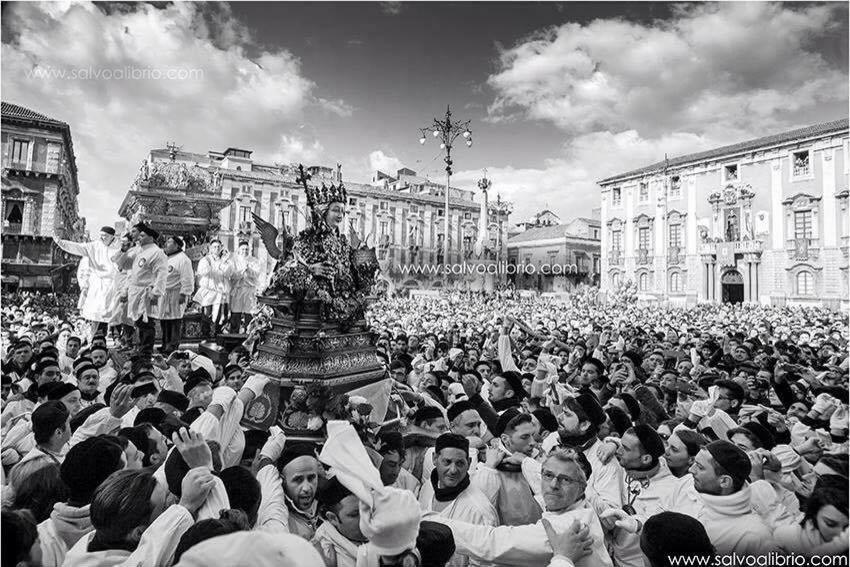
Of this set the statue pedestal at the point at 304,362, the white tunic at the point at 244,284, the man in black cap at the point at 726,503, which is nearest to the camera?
the man in black cap at the point at 726,503

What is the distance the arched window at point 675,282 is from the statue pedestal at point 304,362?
1613 inches

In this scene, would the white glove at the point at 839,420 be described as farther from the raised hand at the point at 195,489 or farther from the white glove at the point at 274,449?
the raised hand at the point at 195,489

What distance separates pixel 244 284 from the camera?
11.2 m

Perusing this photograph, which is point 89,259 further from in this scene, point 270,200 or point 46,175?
point 270,200

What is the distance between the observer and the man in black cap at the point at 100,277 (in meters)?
8.31

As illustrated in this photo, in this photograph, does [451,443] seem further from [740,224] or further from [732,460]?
[740,224]

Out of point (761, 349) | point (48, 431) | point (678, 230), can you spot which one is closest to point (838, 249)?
point (678, 230)

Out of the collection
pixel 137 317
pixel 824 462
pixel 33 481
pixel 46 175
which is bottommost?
pixel 824 462

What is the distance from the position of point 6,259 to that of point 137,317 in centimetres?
3397

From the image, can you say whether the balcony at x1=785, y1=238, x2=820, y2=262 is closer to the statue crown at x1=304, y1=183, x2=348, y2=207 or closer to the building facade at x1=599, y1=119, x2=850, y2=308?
the building facade at x1=599, y1=119, x2=850, y2=308

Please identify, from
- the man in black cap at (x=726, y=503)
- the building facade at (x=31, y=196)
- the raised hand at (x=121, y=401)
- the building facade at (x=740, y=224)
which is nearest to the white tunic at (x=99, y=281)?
the raised hand at (x=121, y=401)

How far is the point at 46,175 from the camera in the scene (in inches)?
1310

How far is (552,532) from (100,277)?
8826 millimetres

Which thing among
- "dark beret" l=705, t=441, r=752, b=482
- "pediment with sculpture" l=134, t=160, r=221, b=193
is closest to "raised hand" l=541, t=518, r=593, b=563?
"dark beret" l=705, t=441, r=752, b=482
